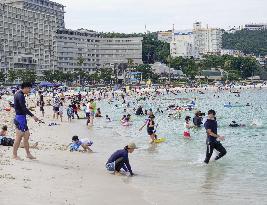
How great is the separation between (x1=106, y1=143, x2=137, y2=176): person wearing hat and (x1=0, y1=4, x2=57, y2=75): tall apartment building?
13071 cm

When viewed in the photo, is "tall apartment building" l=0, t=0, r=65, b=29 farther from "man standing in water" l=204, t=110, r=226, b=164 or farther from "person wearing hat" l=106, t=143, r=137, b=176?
"person wearing hat" l=106, t=143, r=137, b=176

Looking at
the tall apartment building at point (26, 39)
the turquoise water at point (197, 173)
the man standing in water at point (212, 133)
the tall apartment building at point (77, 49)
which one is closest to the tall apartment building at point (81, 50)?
the tall apartment building at point (77, 49)

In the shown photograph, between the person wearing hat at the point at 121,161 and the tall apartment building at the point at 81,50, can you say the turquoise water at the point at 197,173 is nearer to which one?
→ the person wearing hat at the point at 121,161

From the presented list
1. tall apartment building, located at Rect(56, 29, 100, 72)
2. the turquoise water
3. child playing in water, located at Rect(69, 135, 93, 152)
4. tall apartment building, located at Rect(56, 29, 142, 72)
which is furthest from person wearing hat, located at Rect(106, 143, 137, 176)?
tall apartment building, located at Rect(56, 29, 142, 72)

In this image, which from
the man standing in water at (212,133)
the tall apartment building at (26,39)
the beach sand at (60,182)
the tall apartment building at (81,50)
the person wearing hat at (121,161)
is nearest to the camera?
the beach sand at (60,182)

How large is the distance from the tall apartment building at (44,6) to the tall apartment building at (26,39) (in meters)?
6.06

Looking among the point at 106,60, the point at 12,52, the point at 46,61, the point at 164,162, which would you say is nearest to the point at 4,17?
the point at 12,52

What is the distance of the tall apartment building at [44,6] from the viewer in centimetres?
16650

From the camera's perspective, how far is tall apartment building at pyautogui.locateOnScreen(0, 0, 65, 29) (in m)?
166

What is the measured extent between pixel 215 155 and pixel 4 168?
7744 millimetres

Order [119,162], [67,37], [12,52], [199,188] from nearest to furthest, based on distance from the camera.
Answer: [199,188] → [119,162] → [12,52] → [67,37]

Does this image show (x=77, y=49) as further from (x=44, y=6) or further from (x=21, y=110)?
(x=21, y=110)

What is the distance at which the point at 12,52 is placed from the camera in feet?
482

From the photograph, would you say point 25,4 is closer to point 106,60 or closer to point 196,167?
point 106,60
